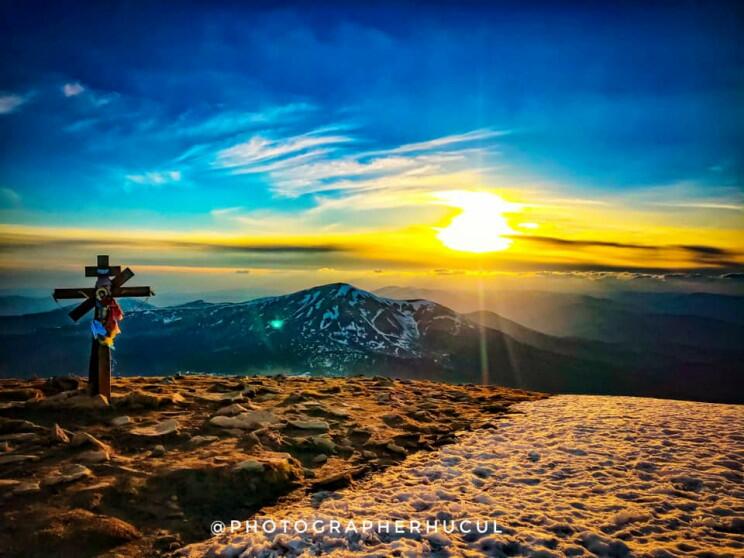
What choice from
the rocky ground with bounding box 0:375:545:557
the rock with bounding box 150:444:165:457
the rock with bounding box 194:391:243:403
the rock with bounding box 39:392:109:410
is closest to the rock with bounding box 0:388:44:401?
the rocky ground with bounding box 0:375:545:557

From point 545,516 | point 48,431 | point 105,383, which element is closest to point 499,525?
point 545,516

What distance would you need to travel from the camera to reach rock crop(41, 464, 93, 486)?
1034 cm

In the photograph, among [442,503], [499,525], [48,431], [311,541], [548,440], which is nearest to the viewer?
[311,541]

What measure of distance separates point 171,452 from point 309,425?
186 inches

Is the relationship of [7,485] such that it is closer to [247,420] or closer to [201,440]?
[201,440]

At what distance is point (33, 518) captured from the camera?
9.12 m

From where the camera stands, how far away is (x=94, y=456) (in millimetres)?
11750

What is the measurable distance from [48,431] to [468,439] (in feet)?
43.2

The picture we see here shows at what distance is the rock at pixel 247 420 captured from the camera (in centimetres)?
1528

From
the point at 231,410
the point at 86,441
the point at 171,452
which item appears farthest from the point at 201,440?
the point at 86,441

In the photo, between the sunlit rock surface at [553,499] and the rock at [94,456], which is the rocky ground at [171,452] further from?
the sunlit rock surface at [553,499]

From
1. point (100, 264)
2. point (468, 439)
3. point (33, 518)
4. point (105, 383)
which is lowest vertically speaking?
point (468, 439)

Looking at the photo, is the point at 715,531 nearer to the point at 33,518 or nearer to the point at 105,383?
the point at 33,518

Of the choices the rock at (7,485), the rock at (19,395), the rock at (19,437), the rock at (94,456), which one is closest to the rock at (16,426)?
the rock at (19,437)
